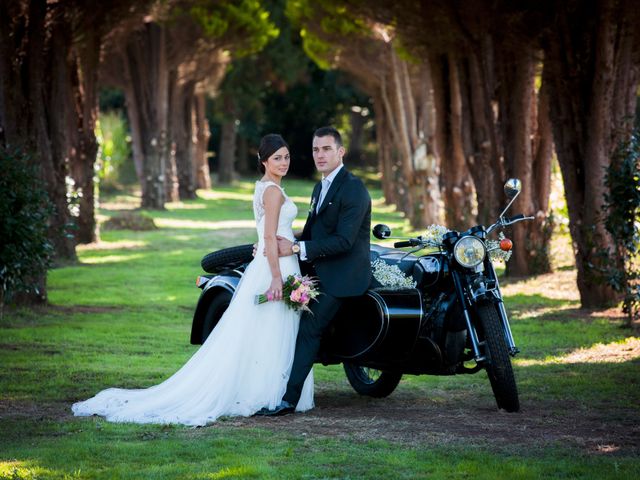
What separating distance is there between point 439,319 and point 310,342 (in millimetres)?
900

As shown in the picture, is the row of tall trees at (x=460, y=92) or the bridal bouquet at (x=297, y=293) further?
the row of tall trees at (x=460, y=92)

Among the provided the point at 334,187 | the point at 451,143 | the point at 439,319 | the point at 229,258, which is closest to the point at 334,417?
the point at 439,319

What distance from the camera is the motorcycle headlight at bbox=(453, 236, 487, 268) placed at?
299 inches

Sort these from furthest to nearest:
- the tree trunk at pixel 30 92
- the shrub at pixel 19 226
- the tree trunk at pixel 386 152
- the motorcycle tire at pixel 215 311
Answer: the tree trunk at pixel 386 152
the tree trunk at pixel 30 92
the shrub at pixel 19 226
the motorcycle tire at pixel 215 311

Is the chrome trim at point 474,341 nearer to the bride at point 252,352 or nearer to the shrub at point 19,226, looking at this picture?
the bride at point 252,352

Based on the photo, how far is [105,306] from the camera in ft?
49.2

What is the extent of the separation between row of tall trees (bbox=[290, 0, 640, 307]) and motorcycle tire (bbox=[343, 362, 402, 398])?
13.7ft

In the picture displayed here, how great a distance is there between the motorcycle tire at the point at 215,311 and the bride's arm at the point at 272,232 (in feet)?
2.65

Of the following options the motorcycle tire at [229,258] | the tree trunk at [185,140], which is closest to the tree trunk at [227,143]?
the tree trunk at [185,140]

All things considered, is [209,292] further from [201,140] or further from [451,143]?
[201,140]

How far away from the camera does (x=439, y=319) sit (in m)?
7.83

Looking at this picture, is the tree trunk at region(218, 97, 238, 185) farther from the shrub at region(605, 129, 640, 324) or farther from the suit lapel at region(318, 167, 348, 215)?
the suit lapel at region(318, 167, 348, 215)

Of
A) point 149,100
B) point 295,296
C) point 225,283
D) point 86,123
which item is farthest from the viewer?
point 149,100

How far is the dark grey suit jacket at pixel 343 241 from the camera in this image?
7703 millimetres
